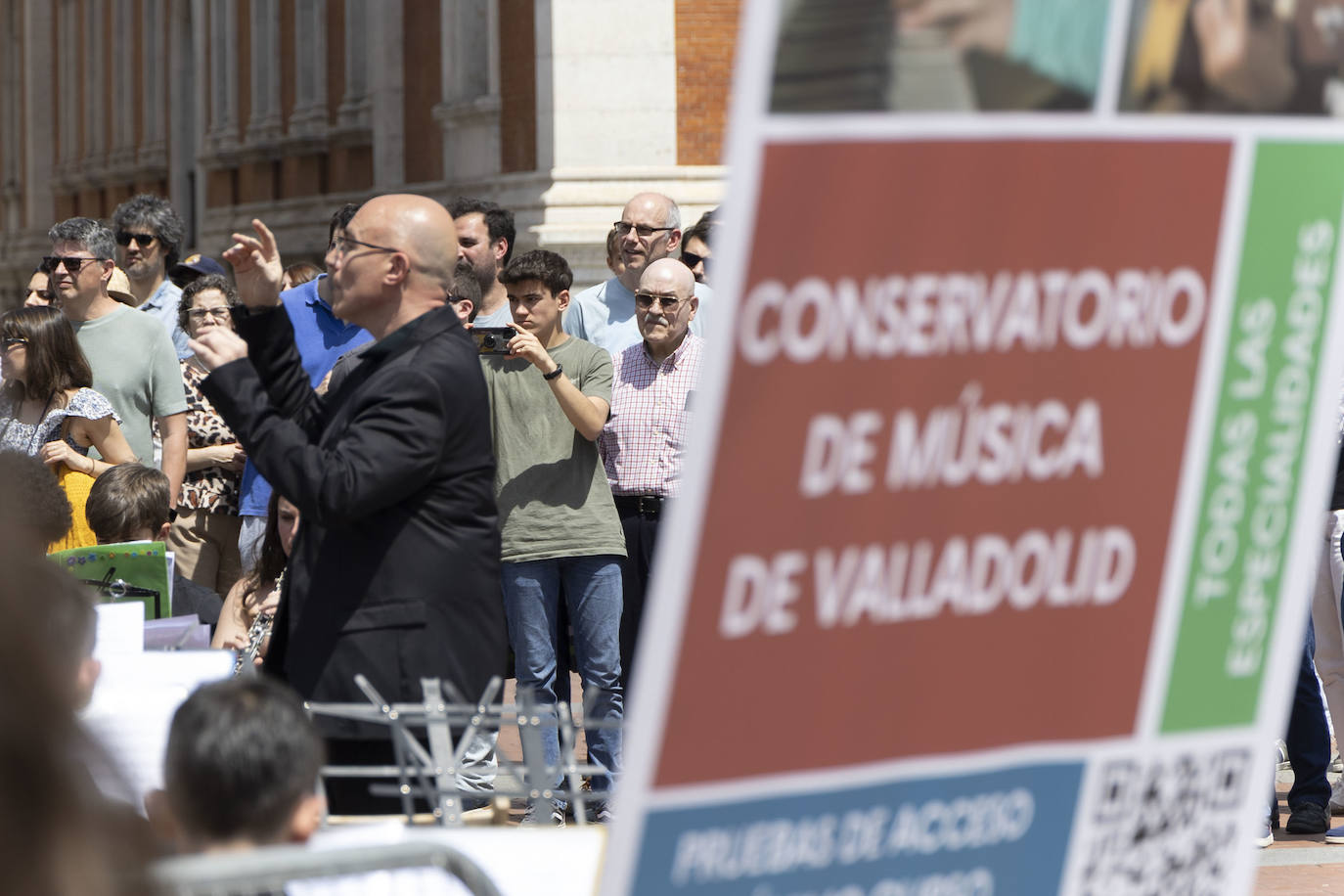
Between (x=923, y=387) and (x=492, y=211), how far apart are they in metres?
6.12

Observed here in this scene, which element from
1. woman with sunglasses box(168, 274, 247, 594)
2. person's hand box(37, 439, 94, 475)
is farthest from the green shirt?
person's hand box(37, 439, 94, 475)

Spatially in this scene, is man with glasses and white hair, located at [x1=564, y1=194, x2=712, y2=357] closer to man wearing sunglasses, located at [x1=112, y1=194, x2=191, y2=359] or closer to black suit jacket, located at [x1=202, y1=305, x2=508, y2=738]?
man wearing sunglasses, located at [x1=112, y1=194, x2=191, y2=359]

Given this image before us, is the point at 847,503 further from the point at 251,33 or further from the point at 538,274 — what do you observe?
the point at 251,33

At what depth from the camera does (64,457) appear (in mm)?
6914

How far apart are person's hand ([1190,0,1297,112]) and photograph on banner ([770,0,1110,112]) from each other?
18cm

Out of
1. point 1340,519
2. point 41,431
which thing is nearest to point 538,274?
point 41,431

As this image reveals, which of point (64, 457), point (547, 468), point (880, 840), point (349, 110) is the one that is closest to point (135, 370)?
point (64, 457)

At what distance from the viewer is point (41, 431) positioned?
702 cm

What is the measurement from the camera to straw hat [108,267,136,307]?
884 centimetres

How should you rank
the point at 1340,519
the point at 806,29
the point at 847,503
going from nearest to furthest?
the point at 806,29 < the point at 847,503 < the point at 1340,519

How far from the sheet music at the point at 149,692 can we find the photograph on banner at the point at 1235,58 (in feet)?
6.34

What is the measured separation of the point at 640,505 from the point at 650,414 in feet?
1.14

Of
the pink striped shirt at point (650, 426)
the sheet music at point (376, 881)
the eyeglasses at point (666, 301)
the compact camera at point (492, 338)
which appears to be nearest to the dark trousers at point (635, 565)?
the pink striped shirt at point (650, 426)

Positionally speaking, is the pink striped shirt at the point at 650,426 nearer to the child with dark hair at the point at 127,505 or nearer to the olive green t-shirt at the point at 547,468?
the olive green t-shirt at the point at 547,468
